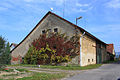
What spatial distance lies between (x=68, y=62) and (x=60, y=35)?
14.3ft

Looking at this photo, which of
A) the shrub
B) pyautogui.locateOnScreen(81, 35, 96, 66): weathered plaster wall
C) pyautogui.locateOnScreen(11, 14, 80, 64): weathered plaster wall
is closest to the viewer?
the shrub

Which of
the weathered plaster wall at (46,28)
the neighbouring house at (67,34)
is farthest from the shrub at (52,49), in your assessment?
the weathered plaster wall at (46,28)

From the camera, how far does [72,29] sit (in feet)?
67.9

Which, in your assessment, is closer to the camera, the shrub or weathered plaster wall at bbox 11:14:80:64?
the shrub

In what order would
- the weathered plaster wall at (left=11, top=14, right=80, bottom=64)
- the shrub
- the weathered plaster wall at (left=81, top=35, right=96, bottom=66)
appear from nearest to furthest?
the shrub < the weathered plaster wall at (left=81, top=35, right=96, bottom=66) < the weathered plaster wall at (left=11, top=14, right=80, bottom=64)

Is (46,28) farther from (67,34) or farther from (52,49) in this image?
(67,34)

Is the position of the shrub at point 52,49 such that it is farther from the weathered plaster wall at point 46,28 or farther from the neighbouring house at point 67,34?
the weathered plaster wall at point 46,28

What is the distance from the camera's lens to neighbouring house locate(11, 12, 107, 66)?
66.5 feet

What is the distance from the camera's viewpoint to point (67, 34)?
2109cm

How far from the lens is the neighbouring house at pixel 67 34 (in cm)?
2028

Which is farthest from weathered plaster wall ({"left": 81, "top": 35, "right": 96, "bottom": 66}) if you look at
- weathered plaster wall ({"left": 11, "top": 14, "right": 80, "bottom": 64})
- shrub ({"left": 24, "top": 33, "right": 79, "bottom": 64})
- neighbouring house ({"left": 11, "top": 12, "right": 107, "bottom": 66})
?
weathered plaster wall ({"left": 11, "top": 14, "right": 80, "bottom": 64})

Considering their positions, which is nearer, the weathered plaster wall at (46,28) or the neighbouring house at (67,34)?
the neighbouring house at (67,34)

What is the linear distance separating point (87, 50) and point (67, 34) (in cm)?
445

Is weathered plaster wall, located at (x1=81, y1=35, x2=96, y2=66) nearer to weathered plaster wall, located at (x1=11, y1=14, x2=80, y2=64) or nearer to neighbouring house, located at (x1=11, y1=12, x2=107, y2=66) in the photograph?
neighbouring house, located at (x1=11, y1=12, x2=107, y2=66)
